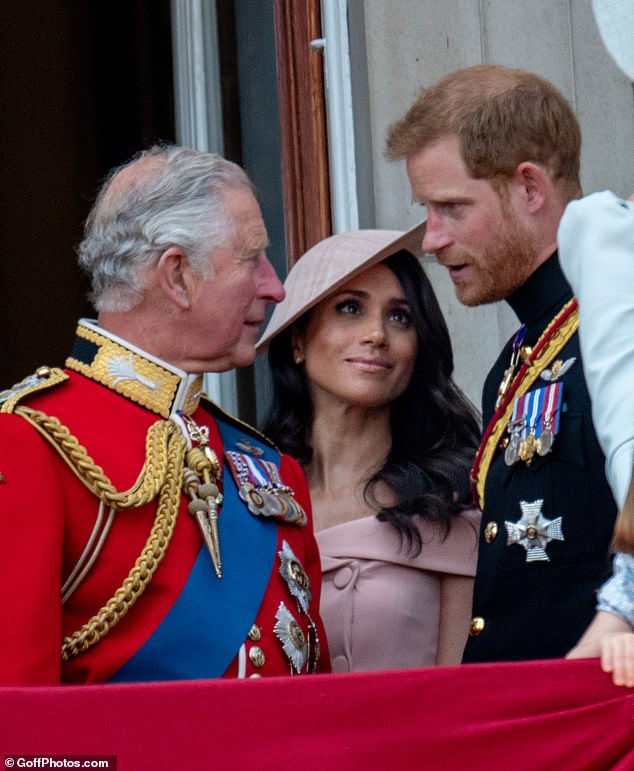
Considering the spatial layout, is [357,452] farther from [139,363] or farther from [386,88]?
[386,88]

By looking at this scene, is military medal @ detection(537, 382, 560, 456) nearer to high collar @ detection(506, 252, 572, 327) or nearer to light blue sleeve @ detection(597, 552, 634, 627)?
high collar @ detection(506, 252, 572, 327)

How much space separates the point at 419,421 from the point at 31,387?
3.44 feet

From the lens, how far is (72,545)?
2.50m

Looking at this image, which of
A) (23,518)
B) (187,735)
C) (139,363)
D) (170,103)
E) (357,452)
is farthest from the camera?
(170,103)

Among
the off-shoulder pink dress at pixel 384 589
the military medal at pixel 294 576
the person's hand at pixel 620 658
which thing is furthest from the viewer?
the off-shoulder pink dress at pixel 384 589

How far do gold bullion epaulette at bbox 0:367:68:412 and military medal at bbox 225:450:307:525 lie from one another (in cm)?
33

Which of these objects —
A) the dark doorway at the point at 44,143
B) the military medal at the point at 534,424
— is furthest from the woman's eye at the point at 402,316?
the dark doorway at the point at 44,143

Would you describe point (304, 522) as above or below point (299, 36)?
below

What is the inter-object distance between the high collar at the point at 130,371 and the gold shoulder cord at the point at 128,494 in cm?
10

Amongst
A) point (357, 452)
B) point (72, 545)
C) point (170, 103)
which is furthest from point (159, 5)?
point (72, 545)

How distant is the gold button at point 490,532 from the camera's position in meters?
2.73

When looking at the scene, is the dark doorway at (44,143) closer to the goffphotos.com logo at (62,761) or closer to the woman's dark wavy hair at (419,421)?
the woman's dark wavy hair at (419,421)

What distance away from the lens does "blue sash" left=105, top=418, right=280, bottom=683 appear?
8.26ft

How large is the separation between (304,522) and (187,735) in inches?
35.7
